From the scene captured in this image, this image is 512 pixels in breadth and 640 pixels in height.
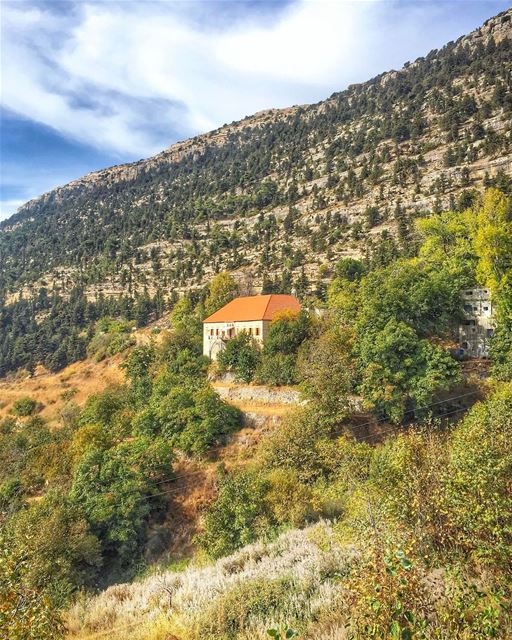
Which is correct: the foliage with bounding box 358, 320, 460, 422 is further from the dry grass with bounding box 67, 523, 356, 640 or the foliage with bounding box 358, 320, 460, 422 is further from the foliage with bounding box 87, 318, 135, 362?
the foliage with bounding box 87, 318, 135, 362

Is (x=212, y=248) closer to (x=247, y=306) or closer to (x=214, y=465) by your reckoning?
(x=247, y=306)

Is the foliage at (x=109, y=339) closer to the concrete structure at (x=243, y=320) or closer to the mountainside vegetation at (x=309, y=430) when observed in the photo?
the mountainside vegetation at (x=309, y=430)

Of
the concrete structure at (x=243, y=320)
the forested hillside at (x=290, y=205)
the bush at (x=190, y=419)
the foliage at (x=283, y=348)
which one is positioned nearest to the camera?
the bush at (x=190, y=419)

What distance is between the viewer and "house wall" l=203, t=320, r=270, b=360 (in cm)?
3972

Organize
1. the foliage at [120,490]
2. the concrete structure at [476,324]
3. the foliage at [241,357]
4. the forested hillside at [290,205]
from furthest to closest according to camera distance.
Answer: the forested hillside at [290,205] → the foliage at [241,357] → the concrete structure at [476,324] → the foliage at [120,490]

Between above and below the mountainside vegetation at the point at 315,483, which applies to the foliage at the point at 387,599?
above

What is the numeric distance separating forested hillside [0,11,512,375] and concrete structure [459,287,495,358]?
2353 cm

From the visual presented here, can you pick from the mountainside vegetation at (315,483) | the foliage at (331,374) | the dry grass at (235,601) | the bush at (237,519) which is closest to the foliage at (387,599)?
the mountainside vegetation at (315,483)

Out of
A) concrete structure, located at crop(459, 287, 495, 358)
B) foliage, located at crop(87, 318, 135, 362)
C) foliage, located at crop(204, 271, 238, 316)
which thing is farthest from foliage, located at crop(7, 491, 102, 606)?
foliage, located at crop(87, 318, 135, 362)

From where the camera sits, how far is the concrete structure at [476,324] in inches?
1265

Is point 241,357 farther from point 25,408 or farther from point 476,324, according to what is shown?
point 25,408

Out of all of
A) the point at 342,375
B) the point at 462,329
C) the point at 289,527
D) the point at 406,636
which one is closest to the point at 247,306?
the point at 342,375

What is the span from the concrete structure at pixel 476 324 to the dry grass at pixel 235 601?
24629 millimetres

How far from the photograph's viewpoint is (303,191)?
99.9 meters
